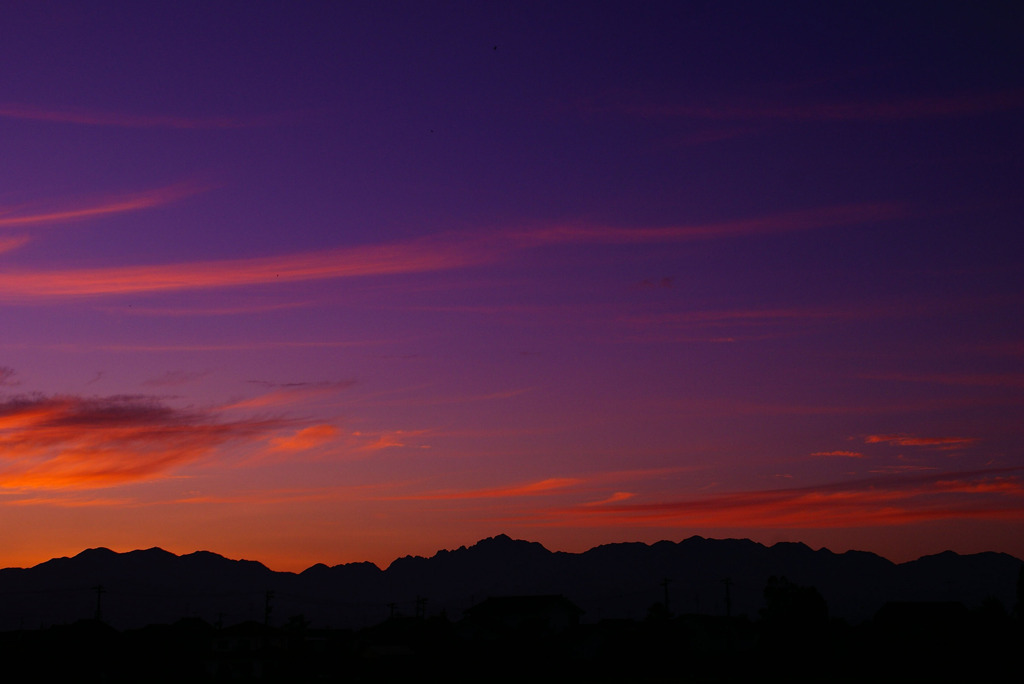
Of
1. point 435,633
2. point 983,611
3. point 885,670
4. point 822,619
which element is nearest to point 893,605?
point 983,611

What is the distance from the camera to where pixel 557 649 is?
376 feet

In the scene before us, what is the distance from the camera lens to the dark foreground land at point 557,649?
9888cm

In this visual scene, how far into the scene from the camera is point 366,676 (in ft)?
359

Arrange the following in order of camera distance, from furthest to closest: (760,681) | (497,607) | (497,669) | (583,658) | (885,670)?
(497,607)
(583,658)
(497,669)
(885,670)
(760,681)

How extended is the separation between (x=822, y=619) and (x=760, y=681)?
24.2 m

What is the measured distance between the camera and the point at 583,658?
11431cm

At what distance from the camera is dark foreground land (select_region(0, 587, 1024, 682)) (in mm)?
98875

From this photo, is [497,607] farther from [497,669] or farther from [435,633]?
[497,669]

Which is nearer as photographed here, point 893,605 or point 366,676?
point 366,676

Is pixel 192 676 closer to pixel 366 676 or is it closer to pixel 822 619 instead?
pixel 366 676

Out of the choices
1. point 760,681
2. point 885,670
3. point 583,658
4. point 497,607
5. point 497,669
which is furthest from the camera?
point 497,607

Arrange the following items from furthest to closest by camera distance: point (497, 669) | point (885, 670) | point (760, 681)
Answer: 1. point (497, 669)
2. point (885, 670)
3. point (760, 681)

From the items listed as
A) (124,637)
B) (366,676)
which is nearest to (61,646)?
(124,637)

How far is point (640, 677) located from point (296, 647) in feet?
156
